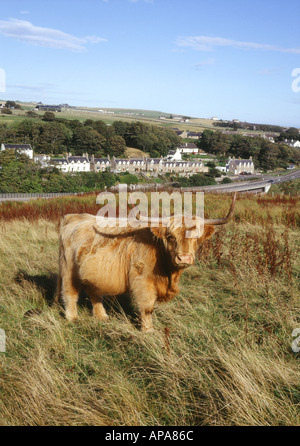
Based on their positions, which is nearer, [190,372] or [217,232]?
[190,372]

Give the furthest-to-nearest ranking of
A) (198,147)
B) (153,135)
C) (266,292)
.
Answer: (198,147) → (153,135) → (266,292)

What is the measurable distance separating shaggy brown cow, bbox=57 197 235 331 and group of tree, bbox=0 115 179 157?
300 feet

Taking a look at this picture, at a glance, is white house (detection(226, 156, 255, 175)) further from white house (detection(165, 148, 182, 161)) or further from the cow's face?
the cow's face

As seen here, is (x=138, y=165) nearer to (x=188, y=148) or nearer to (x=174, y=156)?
(x=174, y=156)

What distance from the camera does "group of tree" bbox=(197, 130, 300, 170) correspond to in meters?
121

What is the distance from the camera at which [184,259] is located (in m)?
3.10

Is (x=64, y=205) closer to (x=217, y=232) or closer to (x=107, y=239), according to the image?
(x=217, y=232)

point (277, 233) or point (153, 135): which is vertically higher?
point (153, 135)

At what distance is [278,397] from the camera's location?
2846mm

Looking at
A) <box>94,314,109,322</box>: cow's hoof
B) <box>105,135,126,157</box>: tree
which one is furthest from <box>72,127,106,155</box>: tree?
<box>94,314,109,322</box>: cow's hoof

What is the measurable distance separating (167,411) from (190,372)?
457 mm

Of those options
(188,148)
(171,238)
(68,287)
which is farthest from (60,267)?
(188,148)

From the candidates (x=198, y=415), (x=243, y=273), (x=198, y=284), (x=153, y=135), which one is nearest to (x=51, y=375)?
(x=198, y=415)

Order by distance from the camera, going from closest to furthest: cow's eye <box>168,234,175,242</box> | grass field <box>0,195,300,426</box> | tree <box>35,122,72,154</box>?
1. grass field <box>0,195,300,426</box>
2. cow's eye <box>168,234,175,242</box>
3. tree <box>35,122,72,154</box>
